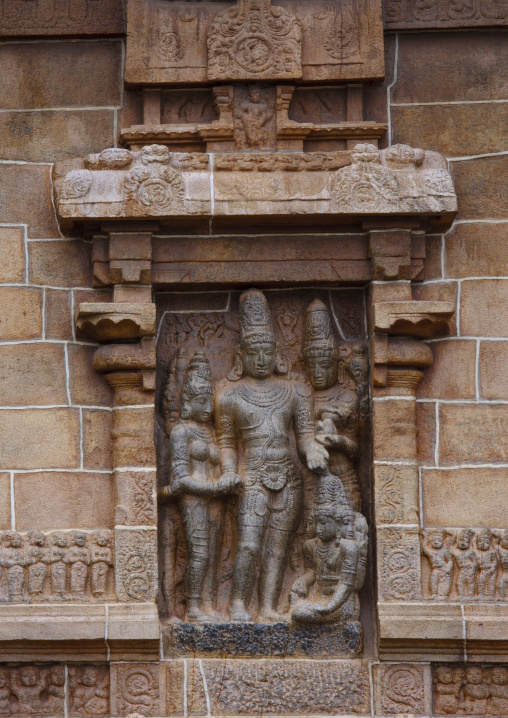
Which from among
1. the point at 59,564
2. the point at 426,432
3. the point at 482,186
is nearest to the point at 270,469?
the point at 426,432

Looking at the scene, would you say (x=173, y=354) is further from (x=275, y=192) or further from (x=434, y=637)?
(x=434, y=637)

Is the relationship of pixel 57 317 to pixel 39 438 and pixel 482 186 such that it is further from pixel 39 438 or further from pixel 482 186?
pixel 482 186

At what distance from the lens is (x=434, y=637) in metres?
7.60

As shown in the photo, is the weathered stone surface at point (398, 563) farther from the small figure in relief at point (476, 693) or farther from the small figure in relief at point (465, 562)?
the small figure in relief at point (476, 693)

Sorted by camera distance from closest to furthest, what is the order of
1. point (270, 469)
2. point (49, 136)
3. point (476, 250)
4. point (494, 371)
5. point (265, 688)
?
point (265, 688) → point (270, 469) → point (494, 371) → point (476, 250) → point (49, 136)

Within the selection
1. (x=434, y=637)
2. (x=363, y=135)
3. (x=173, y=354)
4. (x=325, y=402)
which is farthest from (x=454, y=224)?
(x=434, y=637)

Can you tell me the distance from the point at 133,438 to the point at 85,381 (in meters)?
0.46

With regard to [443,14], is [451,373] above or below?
below

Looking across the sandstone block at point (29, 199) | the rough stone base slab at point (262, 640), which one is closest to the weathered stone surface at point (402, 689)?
the rough stone base slab at point (262, 640)

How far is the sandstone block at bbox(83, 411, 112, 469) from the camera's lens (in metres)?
7.93

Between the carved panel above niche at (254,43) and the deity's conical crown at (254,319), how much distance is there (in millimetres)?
1273

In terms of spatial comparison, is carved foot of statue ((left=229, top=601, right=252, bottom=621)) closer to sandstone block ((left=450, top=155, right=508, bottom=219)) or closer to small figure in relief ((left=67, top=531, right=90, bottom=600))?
small figure in relief ((left=67, top=531, right=90, bottom=600))

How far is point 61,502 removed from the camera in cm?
786

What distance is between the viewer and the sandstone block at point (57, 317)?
8.05 m
